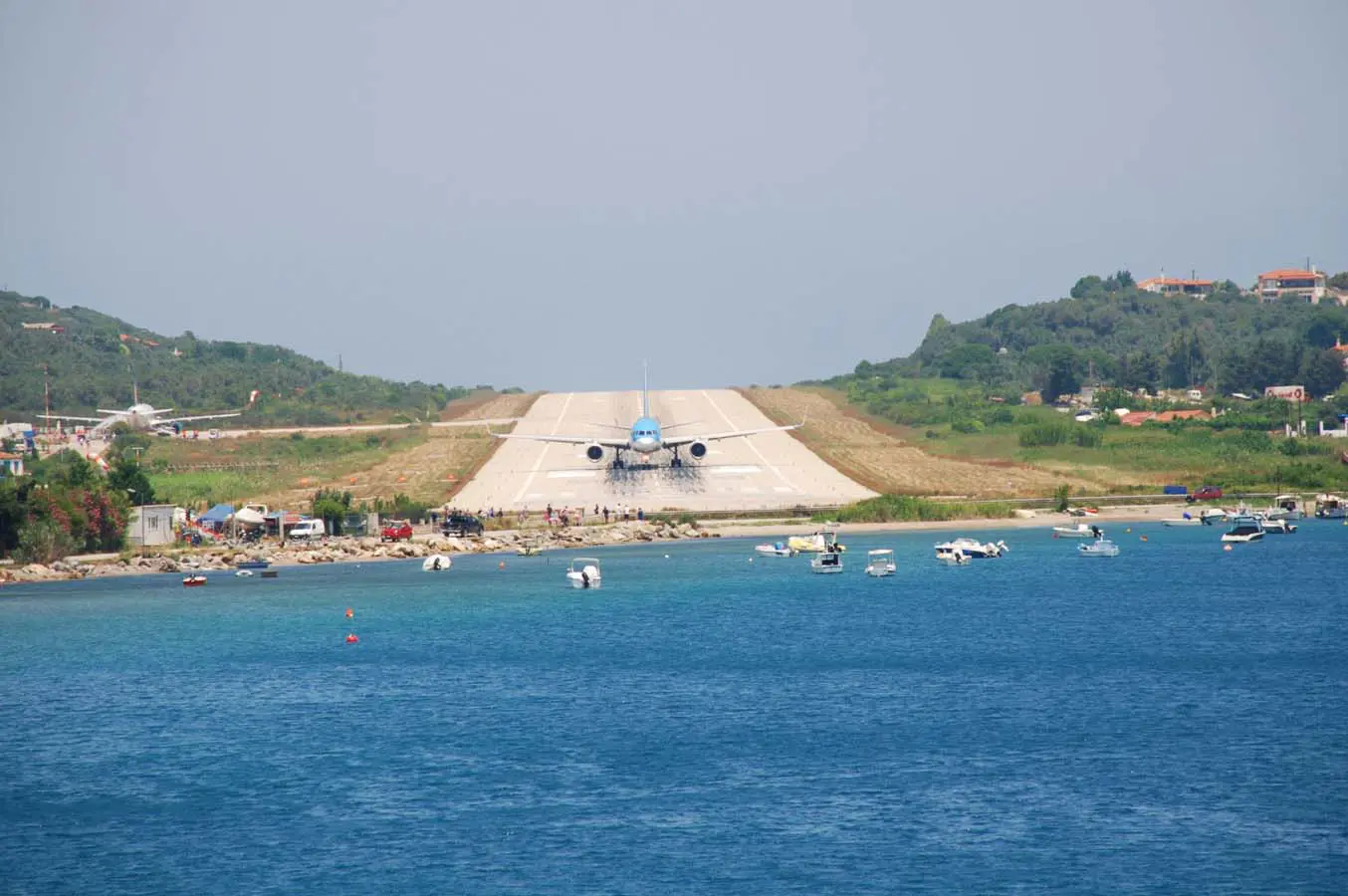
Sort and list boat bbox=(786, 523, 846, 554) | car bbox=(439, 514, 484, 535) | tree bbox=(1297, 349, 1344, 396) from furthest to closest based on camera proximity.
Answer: tree bbox=(1297, 349, 1344, 396) < car bbox=(439, 514, 484, 535) < boat bbox=(786, 523, 846, 554)

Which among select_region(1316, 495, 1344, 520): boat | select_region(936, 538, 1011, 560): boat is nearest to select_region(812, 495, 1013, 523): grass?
select_region(936, 538, 1011, 560): boat

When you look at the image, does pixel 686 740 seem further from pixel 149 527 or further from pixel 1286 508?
pixel 1286 508

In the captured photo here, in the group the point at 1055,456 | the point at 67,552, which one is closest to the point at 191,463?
the point at 67,552

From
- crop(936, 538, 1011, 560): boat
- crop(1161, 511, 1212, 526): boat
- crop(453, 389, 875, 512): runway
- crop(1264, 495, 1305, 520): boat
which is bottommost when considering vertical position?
crop(936, 538, 1011, 560): boat

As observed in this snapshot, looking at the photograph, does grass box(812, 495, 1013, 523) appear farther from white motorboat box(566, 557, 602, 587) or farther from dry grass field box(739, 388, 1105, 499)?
white motorboat box(566, 557, 602, 587)

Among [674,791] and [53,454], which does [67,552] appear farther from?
[674,791]

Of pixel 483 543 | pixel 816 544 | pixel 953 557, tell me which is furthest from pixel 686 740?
pixel 483 543
